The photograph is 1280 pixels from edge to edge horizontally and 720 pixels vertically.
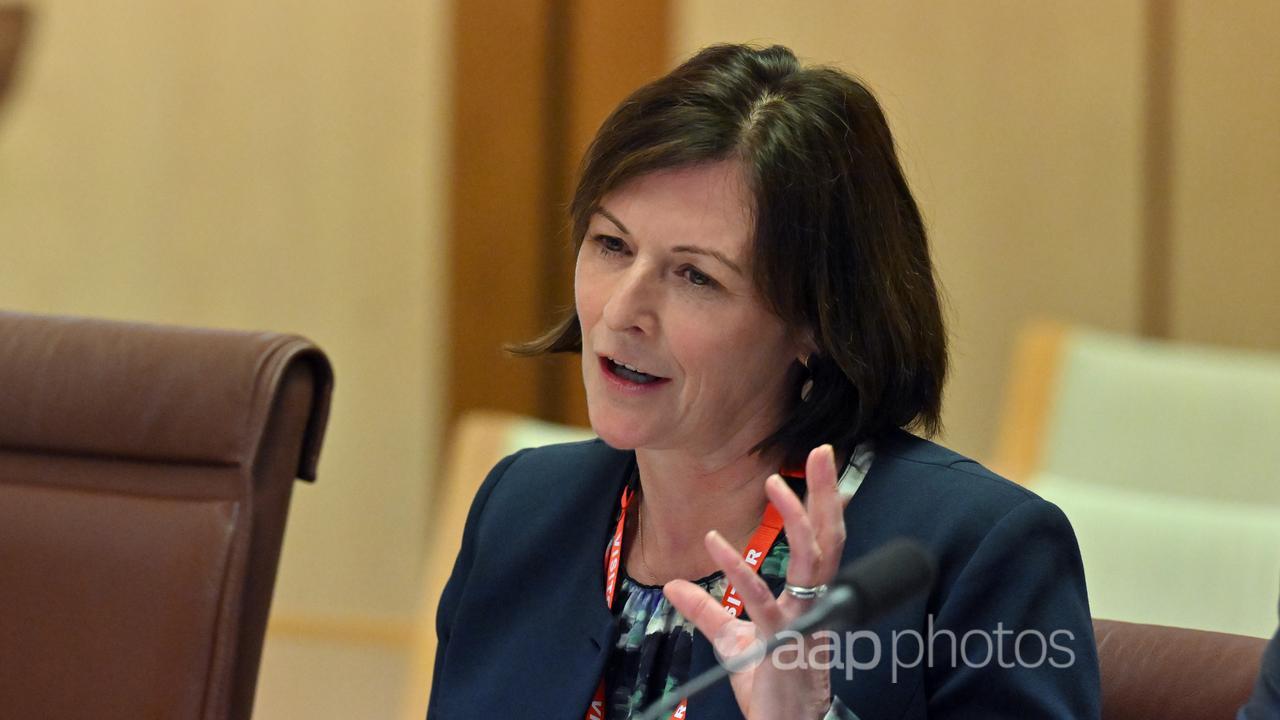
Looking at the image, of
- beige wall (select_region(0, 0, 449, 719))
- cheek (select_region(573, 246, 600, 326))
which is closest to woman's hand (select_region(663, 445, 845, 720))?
cheek (select_region(573, 246, 600, 326))

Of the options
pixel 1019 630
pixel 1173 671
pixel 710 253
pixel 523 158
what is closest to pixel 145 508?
pixel 710 253

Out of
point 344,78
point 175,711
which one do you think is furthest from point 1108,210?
point 175,711

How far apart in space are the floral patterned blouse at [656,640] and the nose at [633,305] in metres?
0.25

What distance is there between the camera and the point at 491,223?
3924 millimetres

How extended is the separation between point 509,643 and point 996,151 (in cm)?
274

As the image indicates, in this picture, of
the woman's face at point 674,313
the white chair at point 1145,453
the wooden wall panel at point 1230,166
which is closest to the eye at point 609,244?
the woman's face at point 674,313

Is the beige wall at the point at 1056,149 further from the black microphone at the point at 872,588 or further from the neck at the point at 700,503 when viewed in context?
the black microphone at the point at 872,588

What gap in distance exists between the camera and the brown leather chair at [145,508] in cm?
168

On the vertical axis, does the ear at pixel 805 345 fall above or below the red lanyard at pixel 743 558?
above

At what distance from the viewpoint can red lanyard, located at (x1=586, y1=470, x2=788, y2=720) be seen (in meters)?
1.42

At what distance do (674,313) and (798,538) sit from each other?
37 cm

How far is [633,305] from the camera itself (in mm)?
1436

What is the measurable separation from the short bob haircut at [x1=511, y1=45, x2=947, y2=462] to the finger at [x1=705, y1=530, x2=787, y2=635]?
360 millimetres

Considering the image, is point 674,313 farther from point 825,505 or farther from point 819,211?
point 825,505
